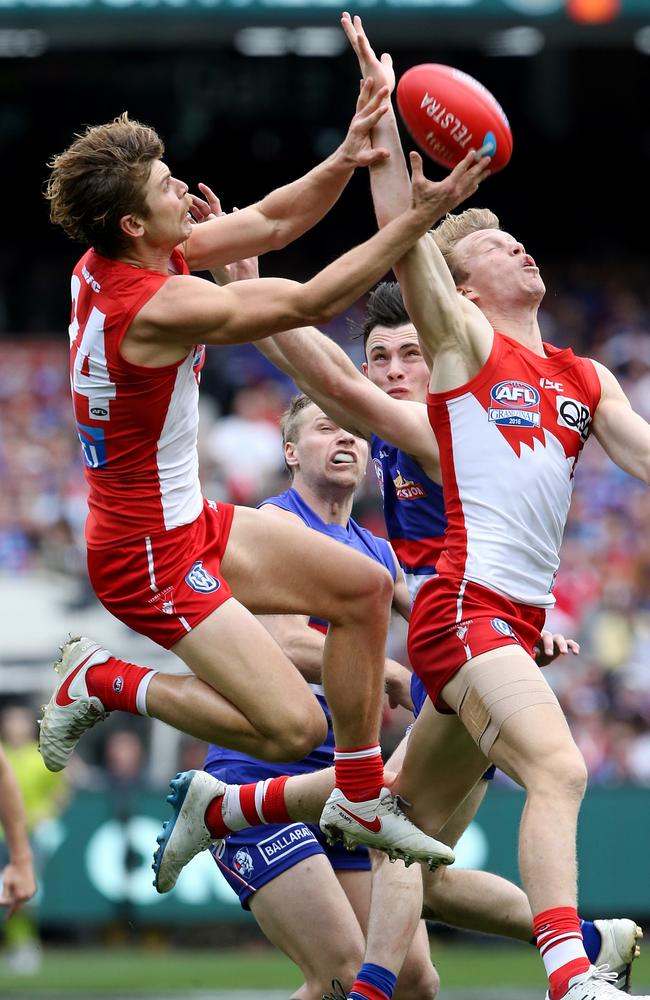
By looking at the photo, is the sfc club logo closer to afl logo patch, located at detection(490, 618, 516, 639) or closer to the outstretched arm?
afl logo patch, located at detection(490, 618, 516, 639)

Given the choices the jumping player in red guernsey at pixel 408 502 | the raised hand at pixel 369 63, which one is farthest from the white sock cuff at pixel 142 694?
the raised hand at pixel 369 63

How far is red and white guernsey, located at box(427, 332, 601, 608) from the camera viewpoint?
573 cm

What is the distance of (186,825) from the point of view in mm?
6609

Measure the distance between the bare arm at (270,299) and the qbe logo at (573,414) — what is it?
814 millimetres

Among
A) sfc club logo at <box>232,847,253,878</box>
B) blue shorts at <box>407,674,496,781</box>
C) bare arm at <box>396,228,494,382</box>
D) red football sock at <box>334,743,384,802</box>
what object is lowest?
sfc club logo at <box>232,847,253,878</box>

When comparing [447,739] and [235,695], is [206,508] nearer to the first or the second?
[235,695]

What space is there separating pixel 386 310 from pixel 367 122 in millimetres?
1232

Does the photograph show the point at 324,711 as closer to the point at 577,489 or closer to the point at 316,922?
the point at 316,922

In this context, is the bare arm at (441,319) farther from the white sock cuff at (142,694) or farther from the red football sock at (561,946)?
the red football sock at (561,946)

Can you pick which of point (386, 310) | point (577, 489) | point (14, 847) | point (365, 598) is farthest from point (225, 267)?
point (577, 489)

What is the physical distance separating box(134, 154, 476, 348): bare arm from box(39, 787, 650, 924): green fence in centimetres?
830

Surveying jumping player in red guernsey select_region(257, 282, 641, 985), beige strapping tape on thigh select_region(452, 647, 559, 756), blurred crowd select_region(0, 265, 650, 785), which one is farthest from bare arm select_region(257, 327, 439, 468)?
blurred crowd select_region(0, 265, 650, 785)

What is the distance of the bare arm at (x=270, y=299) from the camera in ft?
18.6

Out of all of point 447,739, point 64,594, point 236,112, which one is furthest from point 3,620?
point 447,739
